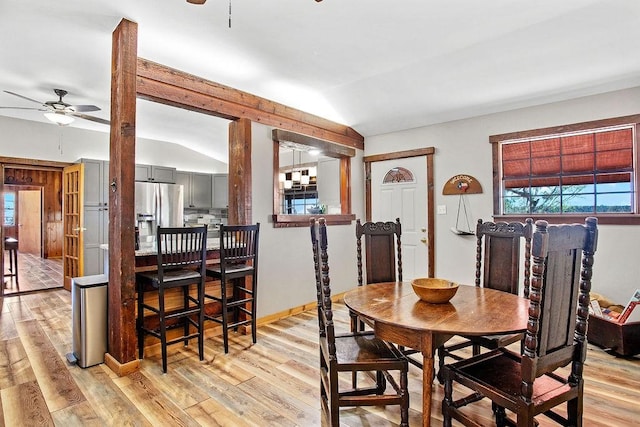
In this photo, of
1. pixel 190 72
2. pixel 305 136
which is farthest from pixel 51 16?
pixel 305 136

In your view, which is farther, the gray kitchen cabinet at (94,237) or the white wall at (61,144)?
the gray kitchen cabinet at (94,237)

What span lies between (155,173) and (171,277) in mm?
4147

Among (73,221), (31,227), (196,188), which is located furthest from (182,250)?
(31,227)

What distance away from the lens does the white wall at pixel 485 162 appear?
3219 millimetres

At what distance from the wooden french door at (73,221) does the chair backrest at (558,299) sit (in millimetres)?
5833

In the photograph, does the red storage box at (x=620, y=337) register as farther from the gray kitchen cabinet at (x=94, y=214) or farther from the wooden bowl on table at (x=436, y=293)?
the gray kitchen cabinet at (x=94, y=214)

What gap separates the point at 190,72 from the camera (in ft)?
10.5

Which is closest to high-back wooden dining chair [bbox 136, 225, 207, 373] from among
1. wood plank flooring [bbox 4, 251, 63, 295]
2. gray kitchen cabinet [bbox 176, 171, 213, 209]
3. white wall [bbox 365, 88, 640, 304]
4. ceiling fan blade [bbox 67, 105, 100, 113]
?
ceiling fan blade [bbox 67, 105, 100, 113]

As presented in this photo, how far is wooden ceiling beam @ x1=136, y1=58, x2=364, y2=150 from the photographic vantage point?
2947mm

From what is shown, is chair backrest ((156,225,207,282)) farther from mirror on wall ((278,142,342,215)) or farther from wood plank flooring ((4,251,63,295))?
wood plank flooring ((4,251,63,295))

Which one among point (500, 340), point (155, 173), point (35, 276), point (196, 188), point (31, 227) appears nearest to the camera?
point (500, 340)

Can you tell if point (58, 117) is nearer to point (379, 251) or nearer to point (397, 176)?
point (379, 251)

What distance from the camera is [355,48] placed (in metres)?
2.96

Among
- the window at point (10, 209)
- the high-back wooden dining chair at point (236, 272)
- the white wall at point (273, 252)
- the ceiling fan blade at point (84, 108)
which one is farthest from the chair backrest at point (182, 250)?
the window at point (10, 209)
